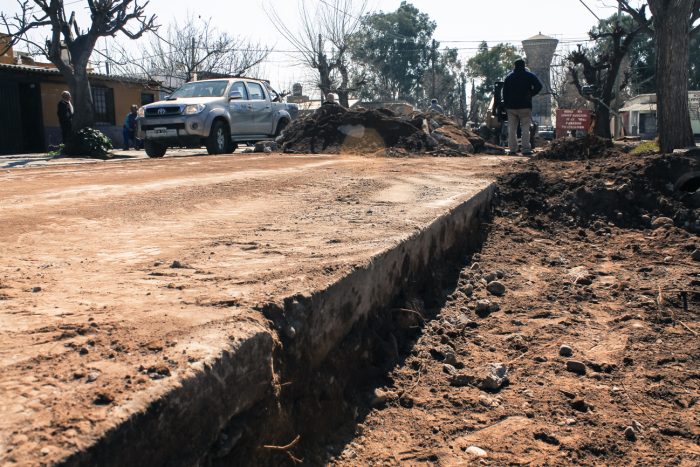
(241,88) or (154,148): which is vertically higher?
(241,88)

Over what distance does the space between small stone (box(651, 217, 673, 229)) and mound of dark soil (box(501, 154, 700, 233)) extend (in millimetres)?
76

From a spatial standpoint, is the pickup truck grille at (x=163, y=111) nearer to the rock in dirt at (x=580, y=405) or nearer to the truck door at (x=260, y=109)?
the truck door at (x=260, y=109)

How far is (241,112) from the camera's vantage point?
47.9 feet

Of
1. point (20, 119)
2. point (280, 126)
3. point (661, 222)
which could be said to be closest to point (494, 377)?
point (661, 222)

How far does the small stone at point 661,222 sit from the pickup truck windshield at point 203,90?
9.75 m

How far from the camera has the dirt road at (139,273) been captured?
61.0 inches

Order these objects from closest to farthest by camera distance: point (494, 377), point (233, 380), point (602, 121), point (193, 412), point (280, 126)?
point (193, 412)
point (233, 380)
point (494, 377)
point (280, 126)
point (602, 121)

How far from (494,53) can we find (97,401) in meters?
62.0

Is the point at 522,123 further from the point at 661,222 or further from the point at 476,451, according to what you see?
the point at 476,451

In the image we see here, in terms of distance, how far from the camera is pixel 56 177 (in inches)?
293

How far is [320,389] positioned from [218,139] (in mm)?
11897

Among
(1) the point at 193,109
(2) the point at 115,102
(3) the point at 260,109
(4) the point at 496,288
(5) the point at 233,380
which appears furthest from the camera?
(2) the point at 115,102

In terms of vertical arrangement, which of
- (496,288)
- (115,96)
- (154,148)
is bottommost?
(496,288)

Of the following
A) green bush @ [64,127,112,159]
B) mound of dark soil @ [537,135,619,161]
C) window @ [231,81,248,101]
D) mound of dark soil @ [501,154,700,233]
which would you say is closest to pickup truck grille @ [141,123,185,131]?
window @ [231,81,248,101]
